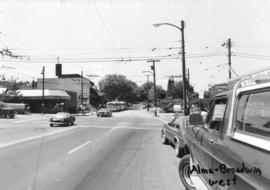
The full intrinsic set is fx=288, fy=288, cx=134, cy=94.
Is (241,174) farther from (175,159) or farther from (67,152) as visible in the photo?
(67,152)

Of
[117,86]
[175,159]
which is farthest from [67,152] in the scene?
[117,86]

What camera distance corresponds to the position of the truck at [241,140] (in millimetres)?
2521

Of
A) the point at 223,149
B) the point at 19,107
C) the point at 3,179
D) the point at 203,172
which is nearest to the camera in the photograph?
the point at 223,149

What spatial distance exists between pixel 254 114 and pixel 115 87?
113 m

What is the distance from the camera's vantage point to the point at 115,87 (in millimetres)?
115625

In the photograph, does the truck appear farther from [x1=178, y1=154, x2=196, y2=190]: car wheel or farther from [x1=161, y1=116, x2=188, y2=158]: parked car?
[x1=161, y1=116, x2=188, y2=158]: parked car

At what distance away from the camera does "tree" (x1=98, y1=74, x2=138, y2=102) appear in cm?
11538

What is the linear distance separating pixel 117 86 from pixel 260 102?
113115 mm

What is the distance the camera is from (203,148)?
438 cm

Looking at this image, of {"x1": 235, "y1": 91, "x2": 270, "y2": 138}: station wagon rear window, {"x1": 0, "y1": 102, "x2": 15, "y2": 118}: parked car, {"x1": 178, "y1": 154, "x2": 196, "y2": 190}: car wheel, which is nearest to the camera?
{"x1": 235, "y1": 91, "x2": 270, "y2": 138}: station wagon rear window

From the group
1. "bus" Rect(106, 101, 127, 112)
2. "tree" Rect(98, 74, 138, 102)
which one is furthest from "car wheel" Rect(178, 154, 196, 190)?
"tree" Rect(98, 74, 138, 102)

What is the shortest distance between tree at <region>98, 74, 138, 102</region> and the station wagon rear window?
112 meters

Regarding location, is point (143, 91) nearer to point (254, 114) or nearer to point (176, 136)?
point (176, 136)

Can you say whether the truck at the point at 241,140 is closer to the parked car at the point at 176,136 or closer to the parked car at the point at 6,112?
the parked car at the point at 176,136
